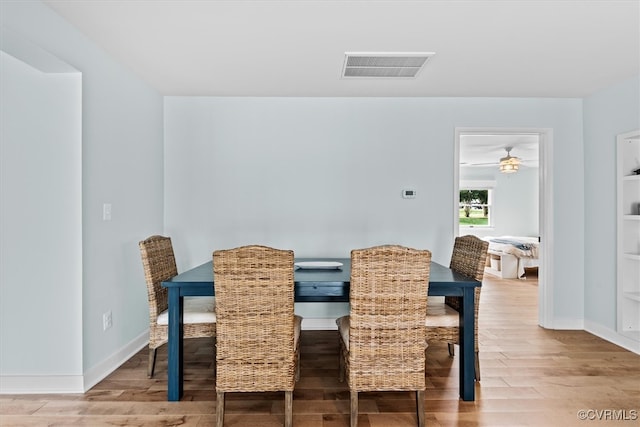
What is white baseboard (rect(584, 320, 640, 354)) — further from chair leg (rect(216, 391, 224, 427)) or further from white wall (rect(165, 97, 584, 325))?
chair leg (rect(216, 391, 224, 427))

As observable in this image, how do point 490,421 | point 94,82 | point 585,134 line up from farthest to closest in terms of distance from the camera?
point 585,134, point 94,82, point 490,421

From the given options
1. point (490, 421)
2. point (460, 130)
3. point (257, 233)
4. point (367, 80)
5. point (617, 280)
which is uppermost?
point (367, 80)

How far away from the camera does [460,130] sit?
3936 mm

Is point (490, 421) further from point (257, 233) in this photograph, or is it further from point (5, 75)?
point (5, 75)

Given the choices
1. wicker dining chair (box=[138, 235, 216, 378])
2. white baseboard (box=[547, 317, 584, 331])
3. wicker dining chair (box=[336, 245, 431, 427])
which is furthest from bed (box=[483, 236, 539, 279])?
wicker dining chair (box=[138, 235, 216, 378])

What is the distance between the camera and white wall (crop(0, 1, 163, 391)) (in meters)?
2.44

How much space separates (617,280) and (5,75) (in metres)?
4.98

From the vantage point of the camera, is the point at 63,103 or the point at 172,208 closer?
the point at 63,103

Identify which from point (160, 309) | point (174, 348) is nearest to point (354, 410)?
point (174, 348)

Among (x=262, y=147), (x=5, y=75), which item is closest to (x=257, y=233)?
(x=262, y=147)

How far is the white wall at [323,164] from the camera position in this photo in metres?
3.92

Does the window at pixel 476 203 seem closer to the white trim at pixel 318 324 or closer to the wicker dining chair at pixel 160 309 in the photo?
the white trim at pixel 318 324

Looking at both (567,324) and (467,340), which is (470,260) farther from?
(567,324)

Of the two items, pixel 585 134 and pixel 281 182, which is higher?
pixel 585 134
